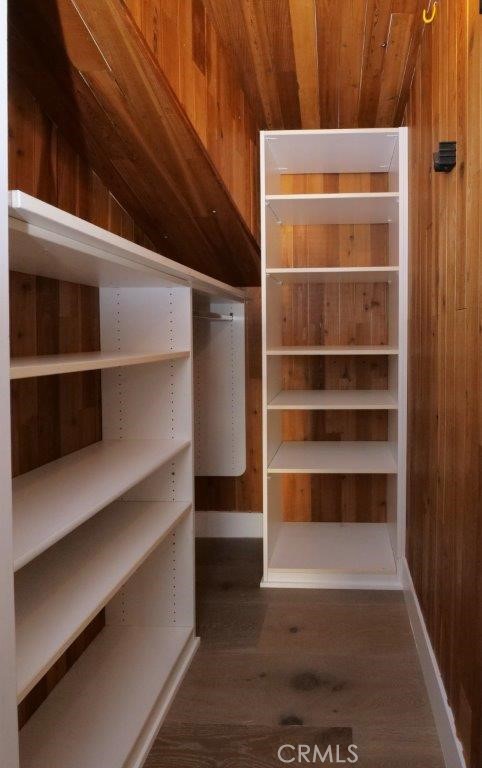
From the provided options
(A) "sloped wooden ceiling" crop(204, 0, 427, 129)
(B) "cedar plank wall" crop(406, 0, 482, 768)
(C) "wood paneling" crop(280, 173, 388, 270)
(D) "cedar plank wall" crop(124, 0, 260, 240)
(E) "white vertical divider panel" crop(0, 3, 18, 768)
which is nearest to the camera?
(E) "white vertical divider panel" crop(0, 3, 18, 768)

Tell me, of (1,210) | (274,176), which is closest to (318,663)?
(1,210)

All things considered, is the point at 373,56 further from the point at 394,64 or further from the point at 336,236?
the point at 336,236

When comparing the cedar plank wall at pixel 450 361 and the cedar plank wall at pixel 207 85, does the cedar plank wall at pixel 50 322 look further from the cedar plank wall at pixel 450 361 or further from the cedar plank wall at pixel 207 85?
the cedar plank wall at pixel 450 361

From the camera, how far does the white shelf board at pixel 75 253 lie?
108cm

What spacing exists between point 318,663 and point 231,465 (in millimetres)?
1434

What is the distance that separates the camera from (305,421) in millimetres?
3492

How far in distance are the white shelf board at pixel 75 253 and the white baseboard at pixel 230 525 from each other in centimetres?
166

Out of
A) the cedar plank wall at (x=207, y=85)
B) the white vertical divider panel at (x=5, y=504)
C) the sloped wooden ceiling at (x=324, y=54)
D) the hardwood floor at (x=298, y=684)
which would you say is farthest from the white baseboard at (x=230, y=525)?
the white vertical divider panel at (x=5, y=504)

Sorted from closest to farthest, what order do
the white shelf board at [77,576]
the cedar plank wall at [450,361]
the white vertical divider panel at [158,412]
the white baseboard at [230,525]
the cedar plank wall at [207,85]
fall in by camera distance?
the white shelf board at [77,576] < the cedar plank wall at [450,361] < the cedar plank wall at [207,85] < the white vertical divider panel at [158,412] < the white baseboard at [230,525]

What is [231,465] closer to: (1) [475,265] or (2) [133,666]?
(2) [133,666]

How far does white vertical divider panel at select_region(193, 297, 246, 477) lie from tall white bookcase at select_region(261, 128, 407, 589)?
228 millimetres

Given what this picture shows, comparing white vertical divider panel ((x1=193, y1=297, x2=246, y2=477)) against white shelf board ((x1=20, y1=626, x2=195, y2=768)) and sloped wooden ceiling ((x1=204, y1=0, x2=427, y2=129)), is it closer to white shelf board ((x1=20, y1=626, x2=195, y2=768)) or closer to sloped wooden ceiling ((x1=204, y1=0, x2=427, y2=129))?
sloped wooden ceiling ((x1=204, y1=0, x2=427, y2=129))

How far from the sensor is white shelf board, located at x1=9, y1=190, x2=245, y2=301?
108 centimetres

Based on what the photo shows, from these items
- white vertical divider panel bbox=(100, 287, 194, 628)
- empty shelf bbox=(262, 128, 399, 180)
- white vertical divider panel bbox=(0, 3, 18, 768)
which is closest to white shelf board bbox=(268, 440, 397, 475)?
white vertical divider panel bbox=(100, 287, 194, 628)
